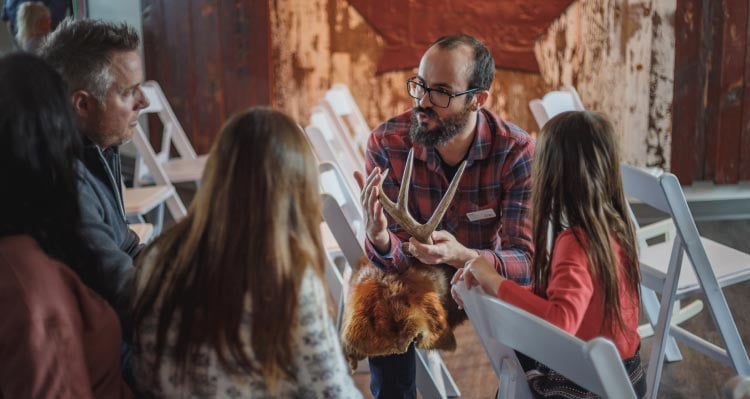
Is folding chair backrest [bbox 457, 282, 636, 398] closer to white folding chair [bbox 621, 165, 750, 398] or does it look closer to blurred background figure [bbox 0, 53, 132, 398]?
blurred background figure [bbox 0, 53, 132, 398]

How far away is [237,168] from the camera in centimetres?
144

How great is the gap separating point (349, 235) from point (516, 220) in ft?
1.47

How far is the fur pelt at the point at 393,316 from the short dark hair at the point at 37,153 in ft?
2.97

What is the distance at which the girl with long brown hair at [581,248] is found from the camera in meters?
1.83

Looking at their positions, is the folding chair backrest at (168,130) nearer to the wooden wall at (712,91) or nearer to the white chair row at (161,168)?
the white chair row at (161,168)

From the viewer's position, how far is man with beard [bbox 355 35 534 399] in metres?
2.48

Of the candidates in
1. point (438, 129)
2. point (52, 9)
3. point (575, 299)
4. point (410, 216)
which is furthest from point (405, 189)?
point (52, 9)

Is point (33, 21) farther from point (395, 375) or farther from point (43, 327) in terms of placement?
point (43, 327)

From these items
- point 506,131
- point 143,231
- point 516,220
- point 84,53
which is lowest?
point 143,231

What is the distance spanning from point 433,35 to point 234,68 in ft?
3.67

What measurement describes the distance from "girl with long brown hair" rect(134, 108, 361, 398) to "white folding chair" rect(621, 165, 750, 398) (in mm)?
1262

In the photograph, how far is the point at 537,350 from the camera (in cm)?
146

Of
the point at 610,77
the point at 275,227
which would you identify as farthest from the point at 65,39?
the point at 610,77

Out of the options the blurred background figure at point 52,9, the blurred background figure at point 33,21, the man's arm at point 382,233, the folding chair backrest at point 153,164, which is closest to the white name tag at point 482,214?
the man's arm at point 382,233
